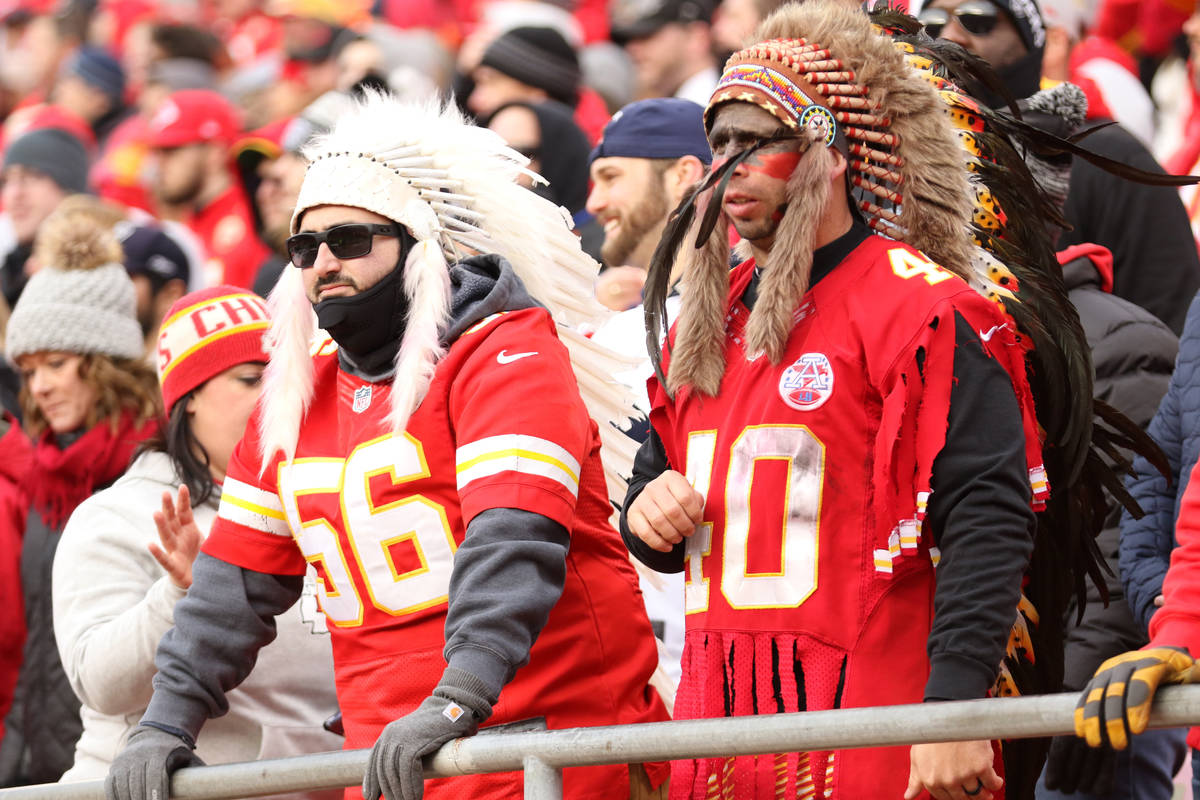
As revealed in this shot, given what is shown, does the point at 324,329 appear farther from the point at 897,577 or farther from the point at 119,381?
the point at 119,381

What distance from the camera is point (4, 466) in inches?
225

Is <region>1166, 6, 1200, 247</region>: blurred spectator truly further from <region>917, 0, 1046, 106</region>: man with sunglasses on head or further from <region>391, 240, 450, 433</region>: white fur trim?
<region>391, 240, 450, 433</region>: white fur trim

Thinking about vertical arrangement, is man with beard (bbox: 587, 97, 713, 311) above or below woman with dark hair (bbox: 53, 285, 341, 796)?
above

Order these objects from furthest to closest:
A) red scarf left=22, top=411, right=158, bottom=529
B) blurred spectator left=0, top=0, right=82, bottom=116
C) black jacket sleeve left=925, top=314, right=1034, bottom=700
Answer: blurred spectator left=0, top=0, right=82, bottom=116 < red scarf left=22, top=411, right=158, bottom=529 < black jacket sleeve left=925, top=314, right=1034, bottom=700

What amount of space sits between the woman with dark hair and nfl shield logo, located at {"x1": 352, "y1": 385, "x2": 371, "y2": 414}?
0.75 meters

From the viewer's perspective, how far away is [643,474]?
354cm

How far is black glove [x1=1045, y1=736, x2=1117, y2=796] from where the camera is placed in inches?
163

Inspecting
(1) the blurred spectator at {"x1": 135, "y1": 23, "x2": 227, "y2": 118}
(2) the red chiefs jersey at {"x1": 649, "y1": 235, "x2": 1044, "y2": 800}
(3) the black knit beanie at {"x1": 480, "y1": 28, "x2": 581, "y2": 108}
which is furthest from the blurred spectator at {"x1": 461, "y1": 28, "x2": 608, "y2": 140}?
(2) the red chiefs jersey at {"x1": 649, "y1": 235, "x2": 1044, "y2": 800}

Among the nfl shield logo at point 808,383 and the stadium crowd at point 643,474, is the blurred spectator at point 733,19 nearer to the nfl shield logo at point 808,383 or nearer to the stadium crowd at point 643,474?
the stadium crowd at point 643,474

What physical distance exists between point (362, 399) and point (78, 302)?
91.4 inches

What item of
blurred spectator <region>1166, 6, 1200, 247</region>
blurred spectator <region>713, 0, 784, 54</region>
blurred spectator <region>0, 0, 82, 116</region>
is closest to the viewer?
blurred spectator <region>1166, 6, 1200, 247</region>

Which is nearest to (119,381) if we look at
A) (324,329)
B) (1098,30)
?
(324,329)

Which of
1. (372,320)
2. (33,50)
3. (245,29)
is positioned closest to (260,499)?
(372,320)

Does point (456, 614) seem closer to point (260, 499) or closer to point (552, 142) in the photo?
point (260, 499)
